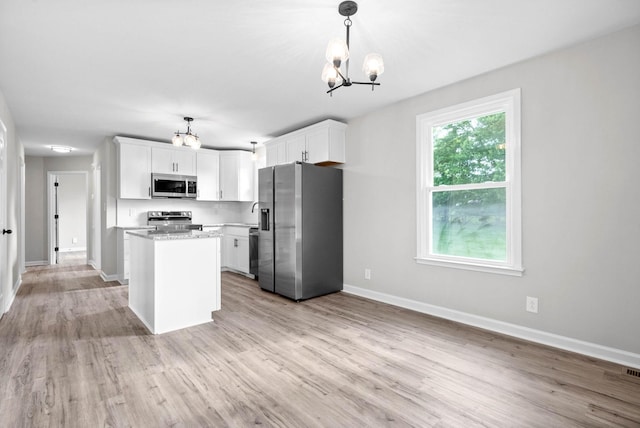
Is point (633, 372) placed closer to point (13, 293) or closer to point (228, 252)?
point (228, 252)

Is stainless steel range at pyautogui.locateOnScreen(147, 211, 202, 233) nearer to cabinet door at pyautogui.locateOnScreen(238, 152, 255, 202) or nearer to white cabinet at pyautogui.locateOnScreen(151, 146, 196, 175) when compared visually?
white cabinet at pyautogui.locateOnScreen(151, 146, 196, 175)

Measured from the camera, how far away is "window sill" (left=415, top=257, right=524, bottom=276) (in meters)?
2.85

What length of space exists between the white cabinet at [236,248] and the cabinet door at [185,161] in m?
1.25

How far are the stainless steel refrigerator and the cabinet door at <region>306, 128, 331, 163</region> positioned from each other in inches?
8.5

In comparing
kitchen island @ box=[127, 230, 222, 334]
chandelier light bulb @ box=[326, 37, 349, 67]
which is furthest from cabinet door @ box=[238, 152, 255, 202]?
chandelier light bulb @ box=[326, 37, 349, 67]

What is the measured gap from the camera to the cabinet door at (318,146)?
4336mm

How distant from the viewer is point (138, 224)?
5680 millimetres

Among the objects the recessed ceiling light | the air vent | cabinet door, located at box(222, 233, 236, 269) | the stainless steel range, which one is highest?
the recessed ceiling light

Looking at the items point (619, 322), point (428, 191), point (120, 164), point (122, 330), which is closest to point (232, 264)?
point (120, 164)

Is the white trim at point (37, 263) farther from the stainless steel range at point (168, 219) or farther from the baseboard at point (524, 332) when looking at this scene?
the baseboard at point (524, 332)

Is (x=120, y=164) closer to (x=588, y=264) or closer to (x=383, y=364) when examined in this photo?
(x=383, y=364)

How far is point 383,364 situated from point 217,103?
129 inches

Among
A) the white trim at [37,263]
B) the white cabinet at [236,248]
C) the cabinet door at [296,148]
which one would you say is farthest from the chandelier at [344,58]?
the white trim at [37,263]

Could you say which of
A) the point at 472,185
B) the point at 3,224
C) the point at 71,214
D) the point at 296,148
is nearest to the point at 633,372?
the point at 472,185
